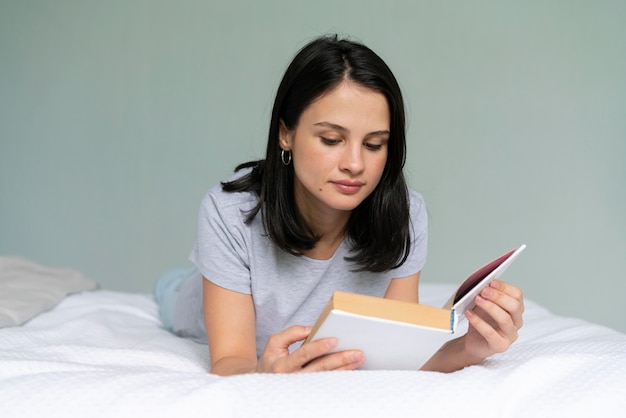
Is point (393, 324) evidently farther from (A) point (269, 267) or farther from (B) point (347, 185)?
(A) point (269, 267)

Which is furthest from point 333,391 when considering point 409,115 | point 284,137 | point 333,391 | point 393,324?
point 409,115

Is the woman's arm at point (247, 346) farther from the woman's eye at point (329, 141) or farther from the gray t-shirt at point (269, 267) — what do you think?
the woman's eye at point (329, 141)

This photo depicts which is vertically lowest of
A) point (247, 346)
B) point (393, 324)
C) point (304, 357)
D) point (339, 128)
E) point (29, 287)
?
point (29, 287)

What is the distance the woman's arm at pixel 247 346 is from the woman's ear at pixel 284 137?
321 mm

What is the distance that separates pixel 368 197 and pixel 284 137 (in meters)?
0.23

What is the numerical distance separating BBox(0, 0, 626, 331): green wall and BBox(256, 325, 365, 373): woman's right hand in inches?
85.1

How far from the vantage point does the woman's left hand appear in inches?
49.4

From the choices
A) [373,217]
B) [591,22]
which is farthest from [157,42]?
[373,217]

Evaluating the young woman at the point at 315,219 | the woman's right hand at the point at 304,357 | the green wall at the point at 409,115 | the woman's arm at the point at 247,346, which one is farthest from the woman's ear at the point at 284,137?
the green wall at the point at 409,115

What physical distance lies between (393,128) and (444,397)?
22.9 inches

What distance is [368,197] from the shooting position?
170 cm

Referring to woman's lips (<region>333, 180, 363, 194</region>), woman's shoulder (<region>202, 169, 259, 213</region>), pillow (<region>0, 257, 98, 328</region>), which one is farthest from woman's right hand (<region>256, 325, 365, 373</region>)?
pillow (<region>0, 257, 98, 328</region>)

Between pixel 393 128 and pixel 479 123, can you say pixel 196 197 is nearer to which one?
pixel 479 123

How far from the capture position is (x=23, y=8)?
3.63 m
